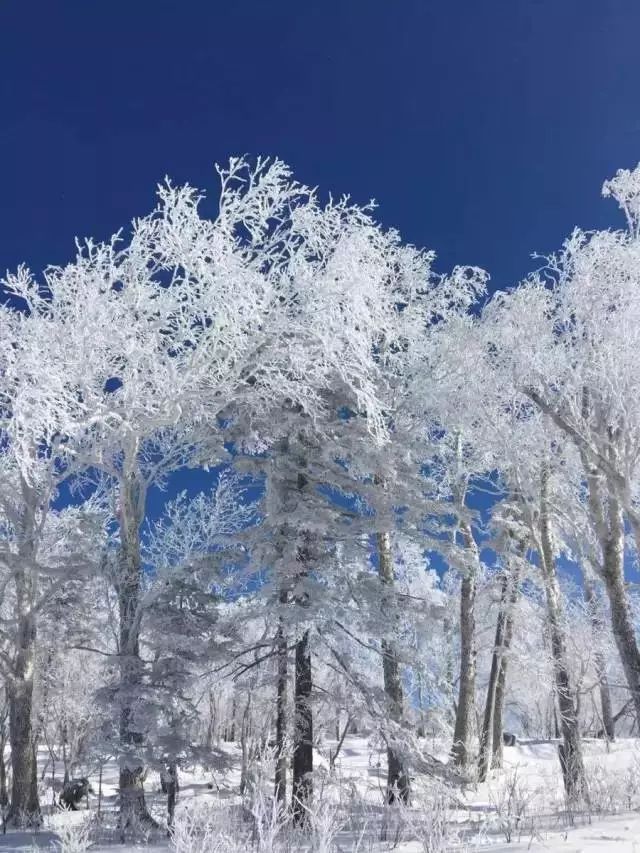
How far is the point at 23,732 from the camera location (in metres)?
13.9

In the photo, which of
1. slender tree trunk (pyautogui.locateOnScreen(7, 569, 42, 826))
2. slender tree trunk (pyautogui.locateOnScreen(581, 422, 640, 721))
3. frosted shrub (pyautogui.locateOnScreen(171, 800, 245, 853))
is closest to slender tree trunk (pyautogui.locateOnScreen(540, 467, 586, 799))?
slender tree trunk (pyautogui.locateOnScreen(581, 422, 640, 721))

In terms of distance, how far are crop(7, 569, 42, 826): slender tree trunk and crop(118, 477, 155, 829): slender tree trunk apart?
2.66 metres

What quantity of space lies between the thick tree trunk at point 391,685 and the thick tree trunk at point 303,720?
1.32 m

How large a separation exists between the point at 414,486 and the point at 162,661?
5.67 meters

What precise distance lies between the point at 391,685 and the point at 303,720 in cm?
202

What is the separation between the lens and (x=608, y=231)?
1164 centimetres

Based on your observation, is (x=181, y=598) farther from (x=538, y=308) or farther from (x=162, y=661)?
(x=538, y=308)

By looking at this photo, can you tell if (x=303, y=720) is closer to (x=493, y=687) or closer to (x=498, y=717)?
(x=493, y=687)

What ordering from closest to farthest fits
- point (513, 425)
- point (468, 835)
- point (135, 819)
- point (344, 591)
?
point (468, 835)
point (135, 819)
point (344, 591)
point (513, 425)

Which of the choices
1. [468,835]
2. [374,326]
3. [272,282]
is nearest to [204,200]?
[272,282]

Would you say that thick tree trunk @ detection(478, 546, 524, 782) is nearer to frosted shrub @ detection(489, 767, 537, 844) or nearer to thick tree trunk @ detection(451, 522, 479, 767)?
thick tree trunk @ detection(451, 522, 479, 767)

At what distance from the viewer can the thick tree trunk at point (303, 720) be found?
34.9ft

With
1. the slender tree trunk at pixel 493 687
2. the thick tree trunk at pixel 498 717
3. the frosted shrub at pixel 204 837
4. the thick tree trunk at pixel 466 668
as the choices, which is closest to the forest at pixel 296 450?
the frosted shrub at pixel 204 837

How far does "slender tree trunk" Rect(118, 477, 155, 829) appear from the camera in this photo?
10.5 meters
